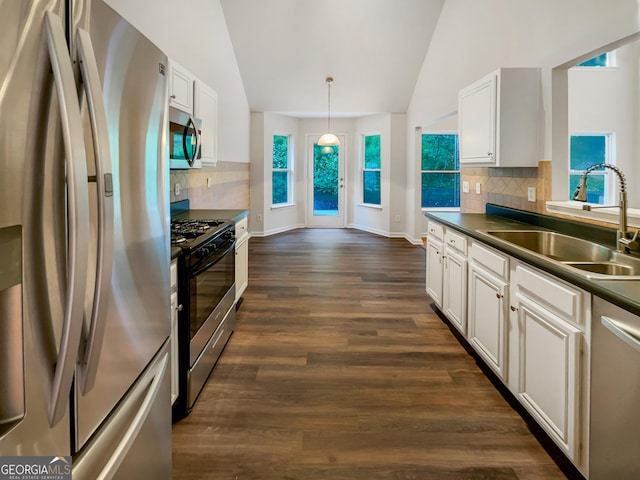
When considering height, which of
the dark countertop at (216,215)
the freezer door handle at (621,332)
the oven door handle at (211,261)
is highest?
the dark countertop at (216,215)

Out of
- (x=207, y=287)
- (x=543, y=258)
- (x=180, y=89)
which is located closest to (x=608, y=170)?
(x=543, y=258)

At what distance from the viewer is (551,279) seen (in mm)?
1886

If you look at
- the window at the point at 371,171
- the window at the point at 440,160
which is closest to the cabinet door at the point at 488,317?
the window at the point at 440,160

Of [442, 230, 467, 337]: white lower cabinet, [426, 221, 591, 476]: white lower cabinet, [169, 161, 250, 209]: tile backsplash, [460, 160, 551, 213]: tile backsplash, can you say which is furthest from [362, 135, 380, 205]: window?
[426, 221, 591, 476]: white lower cabinet

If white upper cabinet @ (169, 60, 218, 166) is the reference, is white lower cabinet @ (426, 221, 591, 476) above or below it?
below

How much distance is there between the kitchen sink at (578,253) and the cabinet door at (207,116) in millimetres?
2437

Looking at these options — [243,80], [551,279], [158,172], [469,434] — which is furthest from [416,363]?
[243,80]

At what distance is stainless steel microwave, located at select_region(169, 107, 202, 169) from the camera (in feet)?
9.20

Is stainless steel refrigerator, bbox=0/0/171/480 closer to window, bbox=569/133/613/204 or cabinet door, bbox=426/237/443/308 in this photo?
cabinet door, bbox=426/237/443/308

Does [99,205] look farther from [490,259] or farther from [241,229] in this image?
[241,229]

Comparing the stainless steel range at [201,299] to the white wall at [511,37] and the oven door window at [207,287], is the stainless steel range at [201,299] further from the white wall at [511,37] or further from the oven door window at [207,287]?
the white wall at [511,37]

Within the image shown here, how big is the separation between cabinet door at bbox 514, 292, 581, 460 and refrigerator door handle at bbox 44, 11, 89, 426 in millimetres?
1716

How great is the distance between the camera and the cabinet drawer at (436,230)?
3659 mm

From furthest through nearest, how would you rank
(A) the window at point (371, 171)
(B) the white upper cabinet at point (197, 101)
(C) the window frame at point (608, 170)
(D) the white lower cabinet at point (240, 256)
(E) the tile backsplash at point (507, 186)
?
1. (A) the window at point (371, 171)
2. (C) the window frame at point (608, 170)
3. (D) the white lower cabinet at point (240, 256)
4. (E) the tile backsplash at point (507, 186)
5. (B) the white upper cabinet at point (197, 101)
